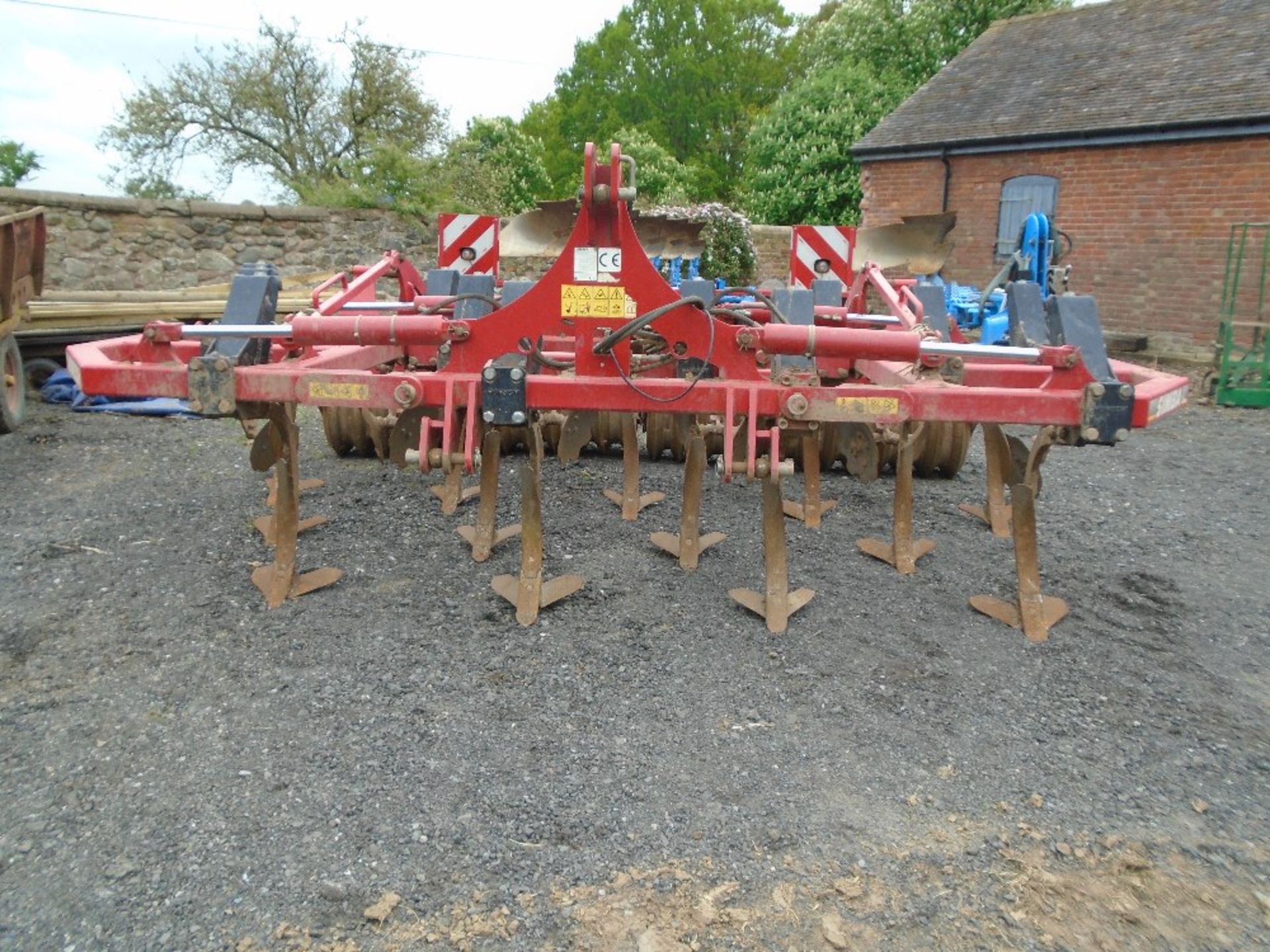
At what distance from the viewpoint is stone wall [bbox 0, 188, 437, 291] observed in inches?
368

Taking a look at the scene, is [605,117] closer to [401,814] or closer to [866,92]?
[866,92]

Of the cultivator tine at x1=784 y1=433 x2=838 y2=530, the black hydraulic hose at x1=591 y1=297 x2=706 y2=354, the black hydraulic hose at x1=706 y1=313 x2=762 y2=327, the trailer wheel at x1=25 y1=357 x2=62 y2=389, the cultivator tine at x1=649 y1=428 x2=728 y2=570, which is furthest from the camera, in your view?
the trailer wheel at x1=25 y1=357 x2=62 y2=389

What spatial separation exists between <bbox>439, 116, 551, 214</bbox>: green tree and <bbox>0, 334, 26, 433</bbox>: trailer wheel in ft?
20.7

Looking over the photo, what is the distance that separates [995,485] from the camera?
4738mm

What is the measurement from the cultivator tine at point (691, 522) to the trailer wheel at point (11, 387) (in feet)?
15.8

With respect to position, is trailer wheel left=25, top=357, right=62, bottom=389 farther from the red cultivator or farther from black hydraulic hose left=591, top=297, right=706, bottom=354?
black hydraulic hose left=591, top=297, right=706, bottom=354

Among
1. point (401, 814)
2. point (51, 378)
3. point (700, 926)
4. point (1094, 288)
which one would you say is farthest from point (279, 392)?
point (1094, 288)

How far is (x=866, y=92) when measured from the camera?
2020 cm

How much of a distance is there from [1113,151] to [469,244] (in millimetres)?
10553

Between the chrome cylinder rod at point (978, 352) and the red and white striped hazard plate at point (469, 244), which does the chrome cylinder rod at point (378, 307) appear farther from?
the chrome cylinder rod at point (978, 352)

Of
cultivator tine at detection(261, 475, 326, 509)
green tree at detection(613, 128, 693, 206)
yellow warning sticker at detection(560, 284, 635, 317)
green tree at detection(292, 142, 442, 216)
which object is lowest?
cultivator tine at detection(261, 475, 326, 509)

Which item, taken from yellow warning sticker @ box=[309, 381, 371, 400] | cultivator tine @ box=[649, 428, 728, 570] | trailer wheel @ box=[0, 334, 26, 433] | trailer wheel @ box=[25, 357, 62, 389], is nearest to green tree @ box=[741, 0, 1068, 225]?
trailer wheel @ box=[25, 357, 62, 389]

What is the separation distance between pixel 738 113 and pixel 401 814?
39340 millimetres

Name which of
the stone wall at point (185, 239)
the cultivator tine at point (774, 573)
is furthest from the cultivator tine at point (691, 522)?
the stone wall at point (185, 239)
